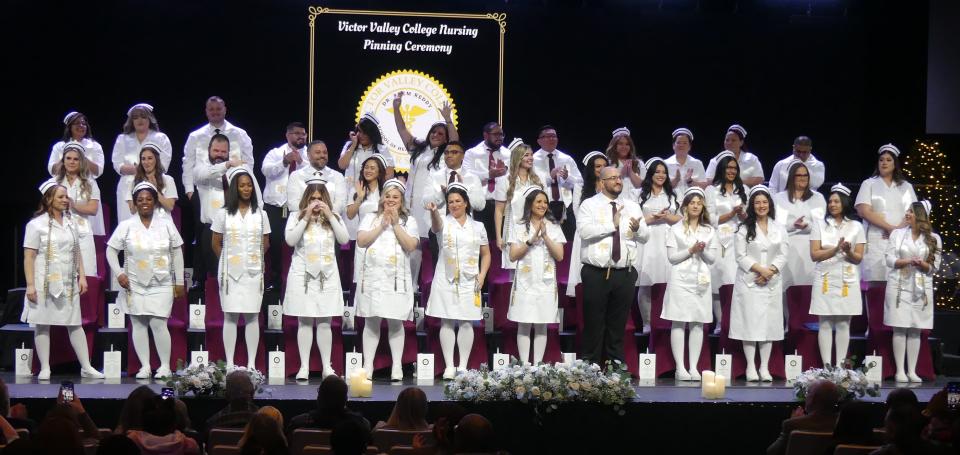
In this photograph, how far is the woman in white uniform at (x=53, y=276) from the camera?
28.5 ft

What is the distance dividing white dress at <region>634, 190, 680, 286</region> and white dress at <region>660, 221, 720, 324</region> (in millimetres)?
453

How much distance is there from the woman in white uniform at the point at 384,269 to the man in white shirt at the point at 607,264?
126 cm

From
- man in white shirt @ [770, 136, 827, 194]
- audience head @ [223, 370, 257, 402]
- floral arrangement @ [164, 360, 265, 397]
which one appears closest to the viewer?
audience head @ [223, 370, 257, 402]

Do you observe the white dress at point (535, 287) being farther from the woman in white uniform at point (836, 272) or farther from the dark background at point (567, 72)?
the dark background at point (567, 72)

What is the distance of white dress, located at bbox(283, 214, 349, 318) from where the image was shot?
28.6ft

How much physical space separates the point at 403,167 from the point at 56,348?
414cm

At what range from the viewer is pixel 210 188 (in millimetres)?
9727

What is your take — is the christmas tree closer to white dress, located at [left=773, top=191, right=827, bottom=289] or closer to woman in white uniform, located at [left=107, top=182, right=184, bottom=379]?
white dress, located at [left=773, top=191, right=827, bottom=289]

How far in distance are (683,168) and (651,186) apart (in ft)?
2.55

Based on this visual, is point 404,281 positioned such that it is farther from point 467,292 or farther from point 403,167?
point 403,167

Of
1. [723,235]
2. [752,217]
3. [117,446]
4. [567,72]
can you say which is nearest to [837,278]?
[752,217]

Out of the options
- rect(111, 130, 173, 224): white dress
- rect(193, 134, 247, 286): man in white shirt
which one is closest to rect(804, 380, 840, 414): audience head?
rect(193, 134, 247, 286): man in white shirt

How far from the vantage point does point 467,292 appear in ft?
29.0

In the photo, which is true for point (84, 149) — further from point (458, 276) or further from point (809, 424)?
point (809, 424)
